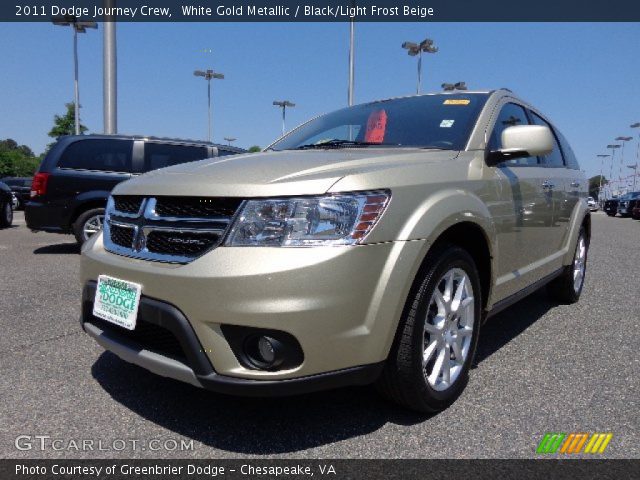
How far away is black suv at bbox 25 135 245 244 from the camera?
262 inches

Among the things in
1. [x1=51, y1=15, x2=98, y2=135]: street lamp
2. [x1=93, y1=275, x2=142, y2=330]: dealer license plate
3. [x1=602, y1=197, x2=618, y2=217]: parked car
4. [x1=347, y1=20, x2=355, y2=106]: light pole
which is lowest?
[x1=602, y1=197, x2=618, y2=217]: parked car

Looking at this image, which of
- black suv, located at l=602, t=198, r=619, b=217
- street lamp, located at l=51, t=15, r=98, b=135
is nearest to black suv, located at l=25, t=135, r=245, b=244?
street lamp, located at l=51, t=15, r=98, b=135

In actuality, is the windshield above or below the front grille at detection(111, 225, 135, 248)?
above

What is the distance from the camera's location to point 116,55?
40.3ft

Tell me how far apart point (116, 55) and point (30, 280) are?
29.0 feet

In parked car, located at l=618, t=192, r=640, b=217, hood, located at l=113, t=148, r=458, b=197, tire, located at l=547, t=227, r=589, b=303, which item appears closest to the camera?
hood, located at l=113, t=148, r=458, b=197

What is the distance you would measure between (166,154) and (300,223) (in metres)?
5.95

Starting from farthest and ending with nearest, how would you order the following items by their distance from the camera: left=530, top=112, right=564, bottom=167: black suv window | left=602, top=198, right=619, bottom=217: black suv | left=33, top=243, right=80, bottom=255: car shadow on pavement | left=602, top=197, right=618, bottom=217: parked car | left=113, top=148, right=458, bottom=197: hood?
left=602, top=197, right=618, bottom=217: parked car < left=602, top=198, right=619, bottom=217: black suv < left=33, top=243, right=80, bottom=255: car shadow on pavement < left=530, top=112, right=564, bottom=167: black suv window < left=113, top=148, right=458, bottom=197: hood

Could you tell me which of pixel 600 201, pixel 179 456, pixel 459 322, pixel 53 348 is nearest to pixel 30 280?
pixel 53 348

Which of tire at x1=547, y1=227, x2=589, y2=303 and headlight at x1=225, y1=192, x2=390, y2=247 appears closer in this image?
headlight at x1=225, y1=192, x2=390, y2=247

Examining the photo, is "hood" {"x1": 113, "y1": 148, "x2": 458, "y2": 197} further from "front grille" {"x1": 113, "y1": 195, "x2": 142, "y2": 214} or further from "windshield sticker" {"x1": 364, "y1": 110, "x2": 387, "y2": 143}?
"windshield sticker" {"x1": 364, "y1": 110, "x2": 387, "y2": 143}

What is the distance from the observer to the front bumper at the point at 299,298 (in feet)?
5.89

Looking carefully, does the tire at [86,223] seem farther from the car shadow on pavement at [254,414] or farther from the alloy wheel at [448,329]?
the alloy wheel at [448,329]

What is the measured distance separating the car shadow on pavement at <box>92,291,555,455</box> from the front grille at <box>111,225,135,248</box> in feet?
2.51
